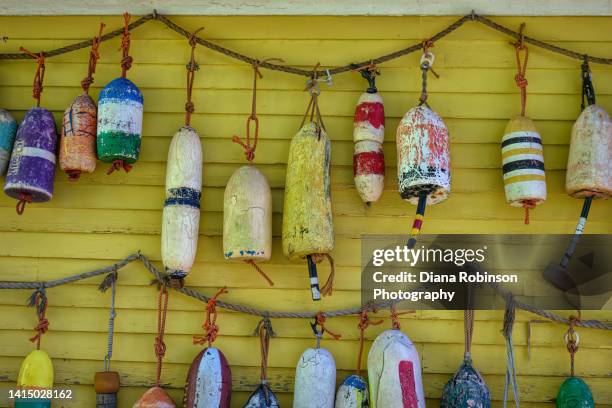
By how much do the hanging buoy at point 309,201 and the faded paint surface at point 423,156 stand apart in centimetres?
36

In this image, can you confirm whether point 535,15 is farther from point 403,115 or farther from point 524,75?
point 403,115

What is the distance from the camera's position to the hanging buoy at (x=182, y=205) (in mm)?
3461

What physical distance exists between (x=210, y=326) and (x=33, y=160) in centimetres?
117

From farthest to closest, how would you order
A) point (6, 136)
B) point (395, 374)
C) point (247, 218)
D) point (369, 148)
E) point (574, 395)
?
point (6, 136) < point (369, 148) < point (247, 218) < point (574, 395) < point (395, 374)

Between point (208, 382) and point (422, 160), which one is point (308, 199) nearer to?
point (422, 160)

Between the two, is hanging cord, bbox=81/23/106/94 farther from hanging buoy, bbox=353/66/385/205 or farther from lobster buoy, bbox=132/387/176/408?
lobster buoy, bbox=132/387/176/408

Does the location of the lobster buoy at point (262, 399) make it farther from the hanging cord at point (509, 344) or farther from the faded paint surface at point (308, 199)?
the hanging cord at point (509, 344)

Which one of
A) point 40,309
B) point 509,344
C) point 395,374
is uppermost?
point 40,309

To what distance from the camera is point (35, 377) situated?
11.3 feet

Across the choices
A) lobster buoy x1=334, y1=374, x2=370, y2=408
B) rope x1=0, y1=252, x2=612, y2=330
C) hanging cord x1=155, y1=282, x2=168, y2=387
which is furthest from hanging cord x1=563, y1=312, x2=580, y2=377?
hanging cord x1=155, y1=282, x2=168, y2=387

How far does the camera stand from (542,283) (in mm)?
3559

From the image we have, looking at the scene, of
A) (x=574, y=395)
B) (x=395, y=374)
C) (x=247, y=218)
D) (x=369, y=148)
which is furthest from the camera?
(x=369, y=148)

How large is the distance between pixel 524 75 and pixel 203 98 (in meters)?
1.65

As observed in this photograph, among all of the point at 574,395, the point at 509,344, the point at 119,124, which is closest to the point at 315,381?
the point at 509,344
